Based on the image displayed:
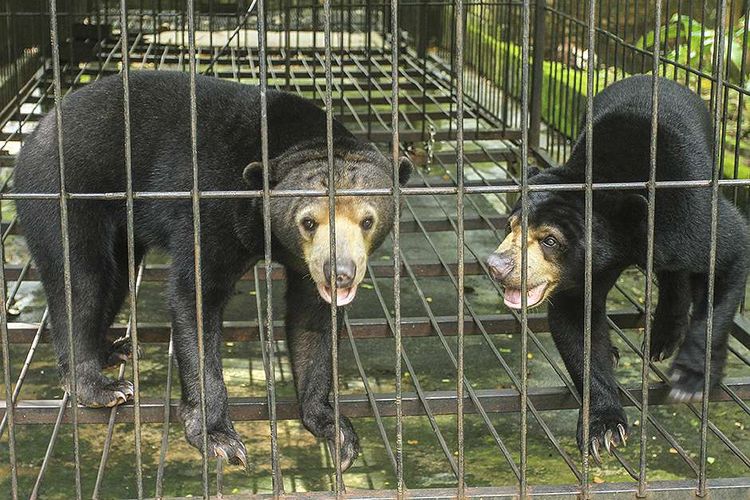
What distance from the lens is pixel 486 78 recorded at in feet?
29.5

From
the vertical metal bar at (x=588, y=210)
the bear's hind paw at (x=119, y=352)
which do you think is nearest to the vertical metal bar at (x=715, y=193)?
the vertical metal bar at (x=588, y=210)

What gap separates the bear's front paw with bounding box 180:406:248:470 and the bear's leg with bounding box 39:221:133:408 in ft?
1.10

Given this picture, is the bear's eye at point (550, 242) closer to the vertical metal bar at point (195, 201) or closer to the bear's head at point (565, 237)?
the bear's head at point (565, 237)

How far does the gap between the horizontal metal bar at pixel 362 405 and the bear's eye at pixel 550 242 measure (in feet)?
1.90

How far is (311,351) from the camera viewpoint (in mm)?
4434

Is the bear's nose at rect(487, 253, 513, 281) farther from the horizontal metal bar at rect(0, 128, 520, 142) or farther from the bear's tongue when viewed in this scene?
the horizontal metal bar at rect(0, 128, 520, 142)

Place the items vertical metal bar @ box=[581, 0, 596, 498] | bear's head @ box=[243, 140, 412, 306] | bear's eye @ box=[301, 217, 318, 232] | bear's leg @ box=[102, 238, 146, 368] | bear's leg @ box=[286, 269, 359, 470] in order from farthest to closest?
bear's leg @ box=[102, 238, 146, 368]
bear's leg @ box=[286, 269, 359, 470]
bear's eye @ box=[301, 217, 318, 232]
bear's head @ box=[243, 140, 412, 306]
vertical metal bar @ box=[581, 0, 596, 498]

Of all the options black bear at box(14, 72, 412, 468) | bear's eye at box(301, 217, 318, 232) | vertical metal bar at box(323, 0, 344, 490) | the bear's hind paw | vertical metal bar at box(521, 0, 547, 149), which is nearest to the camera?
vertical metal bar at box(323, 0, 344, 490)

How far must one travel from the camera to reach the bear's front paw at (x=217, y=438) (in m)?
3.97

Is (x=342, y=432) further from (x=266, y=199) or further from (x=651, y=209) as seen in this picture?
(x=651, y=209)

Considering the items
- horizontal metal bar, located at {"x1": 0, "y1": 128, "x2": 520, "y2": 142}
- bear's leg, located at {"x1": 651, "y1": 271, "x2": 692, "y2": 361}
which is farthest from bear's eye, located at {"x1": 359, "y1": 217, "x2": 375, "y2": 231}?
horizontal metal bar, located at {"x1": 0, "y1": 128, "x2": 520, "y2": 142}

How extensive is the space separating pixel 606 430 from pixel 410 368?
2.89ft

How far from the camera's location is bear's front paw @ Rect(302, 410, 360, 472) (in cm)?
418

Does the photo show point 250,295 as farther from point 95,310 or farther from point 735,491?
point 735,491
